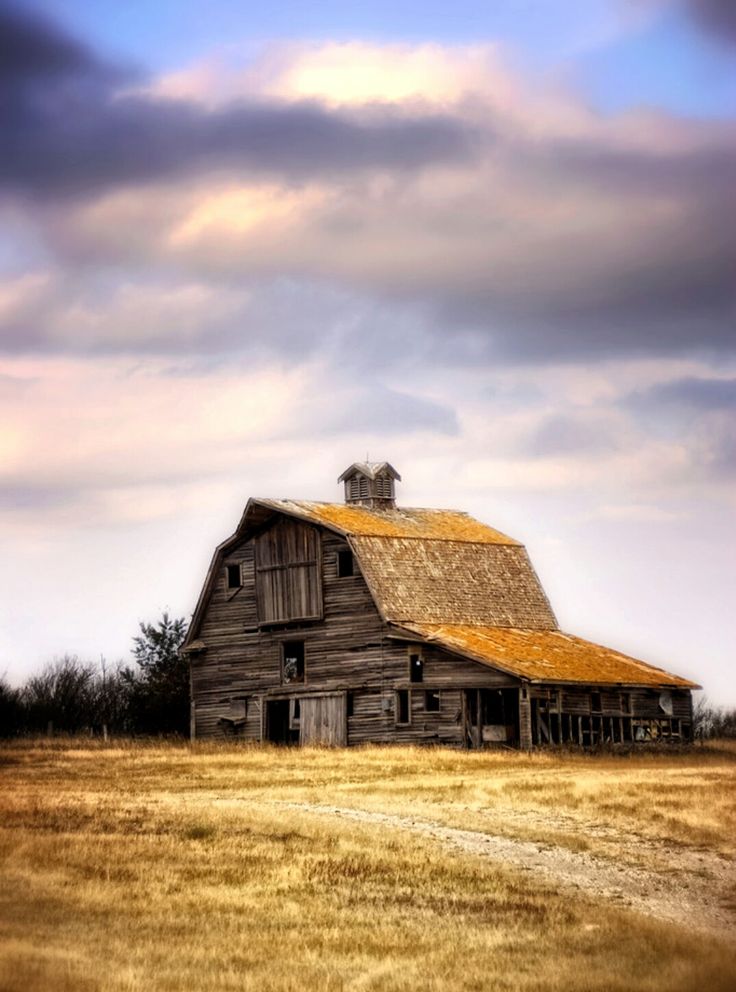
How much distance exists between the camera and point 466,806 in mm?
30344

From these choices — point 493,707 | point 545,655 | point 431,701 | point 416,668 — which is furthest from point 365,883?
point 493,707

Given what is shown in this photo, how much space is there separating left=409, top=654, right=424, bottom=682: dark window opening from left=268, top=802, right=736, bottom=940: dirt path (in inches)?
960

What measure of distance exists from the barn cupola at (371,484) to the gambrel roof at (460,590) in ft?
2.38

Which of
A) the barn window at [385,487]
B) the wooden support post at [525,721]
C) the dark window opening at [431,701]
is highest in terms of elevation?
the barn window at [385,487]

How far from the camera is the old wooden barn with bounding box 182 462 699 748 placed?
50719 millimetres

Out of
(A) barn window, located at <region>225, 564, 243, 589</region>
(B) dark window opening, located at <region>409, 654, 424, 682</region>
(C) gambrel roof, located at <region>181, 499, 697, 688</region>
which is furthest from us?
(A) barn window, located at <region>225, 564, 243, 589</region>

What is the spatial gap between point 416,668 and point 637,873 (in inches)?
1193

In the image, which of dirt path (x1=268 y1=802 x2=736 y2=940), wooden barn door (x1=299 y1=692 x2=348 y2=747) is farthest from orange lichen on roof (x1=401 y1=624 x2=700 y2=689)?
dirt path (x1=268 y1=802 x2=736 y2=940)

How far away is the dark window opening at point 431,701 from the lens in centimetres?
5112

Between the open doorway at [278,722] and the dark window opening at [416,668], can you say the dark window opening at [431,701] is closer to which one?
the dark window opening at [416,668]

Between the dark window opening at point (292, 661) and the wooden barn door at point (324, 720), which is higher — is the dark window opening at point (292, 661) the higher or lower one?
the higher one

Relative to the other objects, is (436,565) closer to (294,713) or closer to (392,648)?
(392,648)

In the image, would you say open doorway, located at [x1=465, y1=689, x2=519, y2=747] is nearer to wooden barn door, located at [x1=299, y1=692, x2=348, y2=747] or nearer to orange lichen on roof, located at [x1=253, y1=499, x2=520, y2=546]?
wooden barn door, located at [x1=299, y1=692, x2=348, y2=747]

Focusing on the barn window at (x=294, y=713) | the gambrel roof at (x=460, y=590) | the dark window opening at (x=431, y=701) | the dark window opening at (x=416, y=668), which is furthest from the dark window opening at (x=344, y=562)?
the dark window opening at (x=431, y=701)
